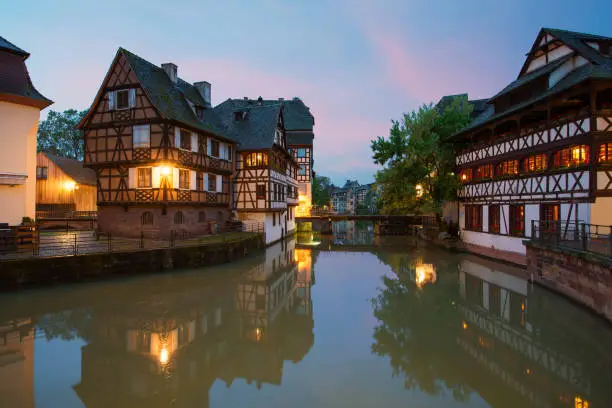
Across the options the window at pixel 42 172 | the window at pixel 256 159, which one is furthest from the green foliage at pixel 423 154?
the window at pixel 42 172

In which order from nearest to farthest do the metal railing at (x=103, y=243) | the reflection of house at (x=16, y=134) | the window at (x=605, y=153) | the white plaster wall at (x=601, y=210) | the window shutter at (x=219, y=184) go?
1. the metal railing at (x=103, y=243)
2. the white plaster wall at (x=601, y=210)
3. the window at (x=605, y=153)
4. the reflection of house at (x=16, y=134)
5. the window shutter at (x=219, y=184)

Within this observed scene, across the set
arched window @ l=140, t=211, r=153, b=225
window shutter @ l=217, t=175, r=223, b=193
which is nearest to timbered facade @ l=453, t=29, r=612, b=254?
window shutter @ l=217, t=175, r=223, b=193

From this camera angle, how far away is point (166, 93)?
26672 mm

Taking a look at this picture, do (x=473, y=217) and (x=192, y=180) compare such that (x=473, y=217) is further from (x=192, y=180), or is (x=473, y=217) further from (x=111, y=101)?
(x=111, y=101)

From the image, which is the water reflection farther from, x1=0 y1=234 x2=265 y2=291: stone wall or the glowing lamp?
x1=0 y1=234 x2=265 y2=291: stone wall

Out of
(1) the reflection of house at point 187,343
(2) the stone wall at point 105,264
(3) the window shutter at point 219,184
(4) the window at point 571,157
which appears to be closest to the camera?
(1) the reflection of house at point 187,343

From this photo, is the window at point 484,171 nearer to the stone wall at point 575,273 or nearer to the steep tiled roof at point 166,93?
the stone wall at point 575,273

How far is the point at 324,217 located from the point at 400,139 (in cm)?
1728

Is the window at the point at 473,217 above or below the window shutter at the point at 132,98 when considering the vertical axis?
below

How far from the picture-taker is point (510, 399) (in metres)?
7.65

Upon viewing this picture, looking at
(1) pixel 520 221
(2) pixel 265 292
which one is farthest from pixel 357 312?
(1) pixel 520 221

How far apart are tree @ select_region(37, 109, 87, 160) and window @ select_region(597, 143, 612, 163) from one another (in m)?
57.5

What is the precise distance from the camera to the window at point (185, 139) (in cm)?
2556

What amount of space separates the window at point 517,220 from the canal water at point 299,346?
17.3 feet
